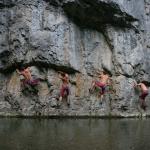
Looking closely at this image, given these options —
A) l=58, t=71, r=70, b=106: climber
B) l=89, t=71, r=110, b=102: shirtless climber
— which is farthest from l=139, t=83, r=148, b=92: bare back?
l=58, t=71, r=70, b=106: climber

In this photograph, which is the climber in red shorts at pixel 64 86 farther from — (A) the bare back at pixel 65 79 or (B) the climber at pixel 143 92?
(B) the climber at pixel 143 92

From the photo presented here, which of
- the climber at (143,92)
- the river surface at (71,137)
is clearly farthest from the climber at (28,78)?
the climber at (143,92)

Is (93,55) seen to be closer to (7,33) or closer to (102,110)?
(102,110)

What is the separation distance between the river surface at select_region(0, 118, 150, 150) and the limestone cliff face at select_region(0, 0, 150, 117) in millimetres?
3679

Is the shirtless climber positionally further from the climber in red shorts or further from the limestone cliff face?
the climber in red shorts

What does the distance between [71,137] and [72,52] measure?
26.2 feet

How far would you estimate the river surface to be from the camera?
9.43 metres

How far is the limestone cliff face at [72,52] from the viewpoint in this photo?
57.0 feet

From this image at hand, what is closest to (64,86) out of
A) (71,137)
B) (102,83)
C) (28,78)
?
(28,78)

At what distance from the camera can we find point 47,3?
59.6 ft

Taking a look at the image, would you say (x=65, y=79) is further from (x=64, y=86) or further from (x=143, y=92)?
(x=143, y=92)

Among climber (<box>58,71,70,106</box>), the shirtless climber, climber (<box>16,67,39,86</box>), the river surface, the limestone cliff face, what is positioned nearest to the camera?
the river surface

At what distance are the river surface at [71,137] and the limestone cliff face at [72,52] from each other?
368 centimetres

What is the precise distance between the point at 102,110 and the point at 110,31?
3.92m
